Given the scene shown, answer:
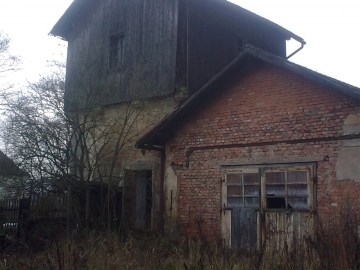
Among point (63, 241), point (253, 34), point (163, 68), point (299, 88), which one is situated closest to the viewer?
point (63, 241)

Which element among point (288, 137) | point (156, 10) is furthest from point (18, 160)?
A: point (288, 137)

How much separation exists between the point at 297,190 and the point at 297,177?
10.9 inches

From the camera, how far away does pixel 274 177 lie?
33.0ft

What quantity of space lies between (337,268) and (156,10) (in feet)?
34.0

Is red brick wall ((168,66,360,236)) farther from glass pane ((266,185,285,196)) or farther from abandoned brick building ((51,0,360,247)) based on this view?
glass pane ((266,185,285,196))

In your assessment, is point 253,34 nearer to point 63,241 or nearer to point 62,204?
point 62,204

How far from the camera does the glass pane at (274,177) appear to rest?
9.93m

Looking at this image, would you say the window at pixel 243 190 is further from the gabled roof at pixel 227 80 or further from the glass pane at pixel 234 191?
the gabled roof at pixel 227 80

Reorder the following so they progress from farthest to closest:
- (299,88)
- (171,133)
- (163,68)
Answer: (163,68), (171,133), (299,88)

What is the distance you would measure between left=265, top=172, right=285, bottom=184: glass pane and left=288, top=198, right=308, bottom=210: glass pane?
0.46 m

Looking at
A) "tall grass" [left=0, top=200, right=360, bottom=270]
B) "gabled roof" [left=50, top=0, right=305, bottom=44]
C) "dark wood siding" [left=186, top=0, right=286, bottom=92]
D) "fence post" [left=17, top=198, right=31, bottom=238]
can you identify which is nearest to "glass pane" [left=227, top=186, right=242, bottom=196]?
"tall grass" [left=0, top=200, right=360, bottom=270]

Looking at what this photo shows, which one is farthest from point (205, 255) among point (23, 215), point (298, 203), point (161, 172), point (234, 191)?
point (23, 215)

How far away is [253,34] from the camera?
617 inches

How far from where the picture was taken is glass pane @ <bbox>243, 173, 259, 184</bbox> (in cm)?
1036
